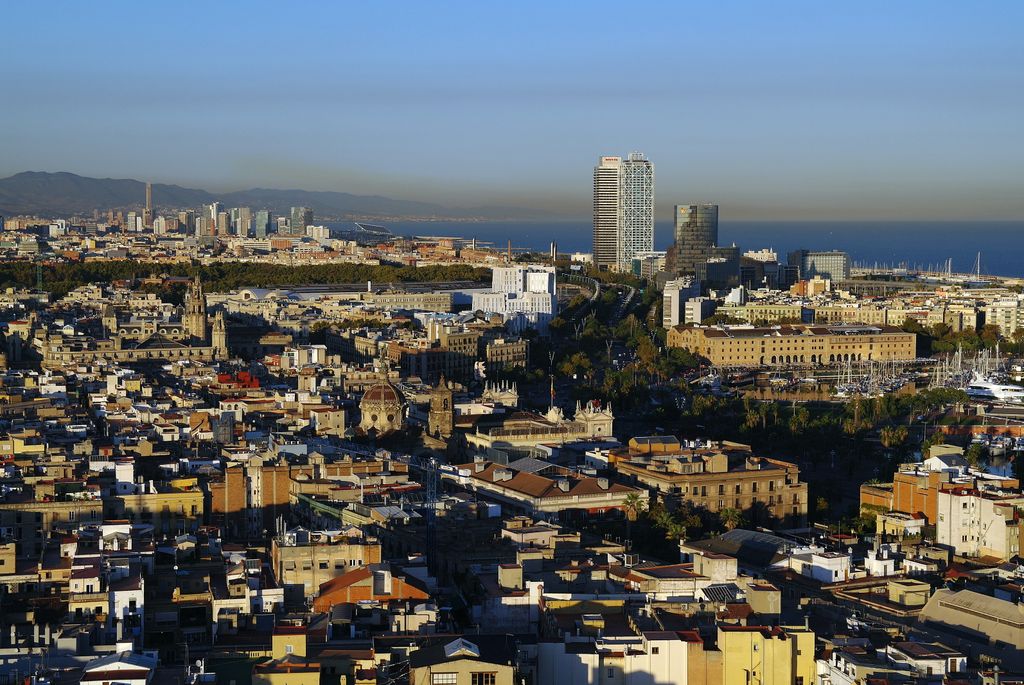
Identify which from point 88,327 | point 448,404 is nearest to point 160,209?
point 88,327

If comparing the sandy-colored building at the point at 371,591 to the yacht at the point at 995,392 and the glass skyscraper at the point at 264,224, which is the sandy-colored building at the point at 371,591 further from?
the glass skyscraper at the point at 264,224

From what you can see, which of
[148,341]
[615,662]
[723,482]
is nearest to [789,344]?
[148,341]

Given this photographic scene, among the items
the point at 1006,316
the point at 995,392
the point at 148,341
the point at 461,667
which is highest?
the point at 461,667

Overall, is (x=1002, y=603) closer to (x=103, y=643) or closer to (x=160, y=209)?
(x=103, y=643)

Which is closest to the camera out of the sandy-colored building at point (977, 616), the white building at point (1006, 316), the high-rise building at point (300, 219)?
the sandy-colored building at point (977, 616)

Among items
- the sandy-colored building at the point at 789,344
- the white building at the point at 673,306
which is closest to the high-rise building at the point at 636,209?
the white building at the point at 673,306

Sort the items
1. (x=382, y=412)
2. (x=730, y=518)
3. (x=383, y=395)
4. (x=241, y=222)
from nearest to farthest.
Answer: (x=730, y=518) → (x=382, y=412) → (x=383, y=395) → (x=241, y=222)

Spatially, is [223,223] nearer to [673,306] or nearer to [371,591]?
[673,306]

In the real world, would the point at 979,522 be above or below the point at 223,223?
above
